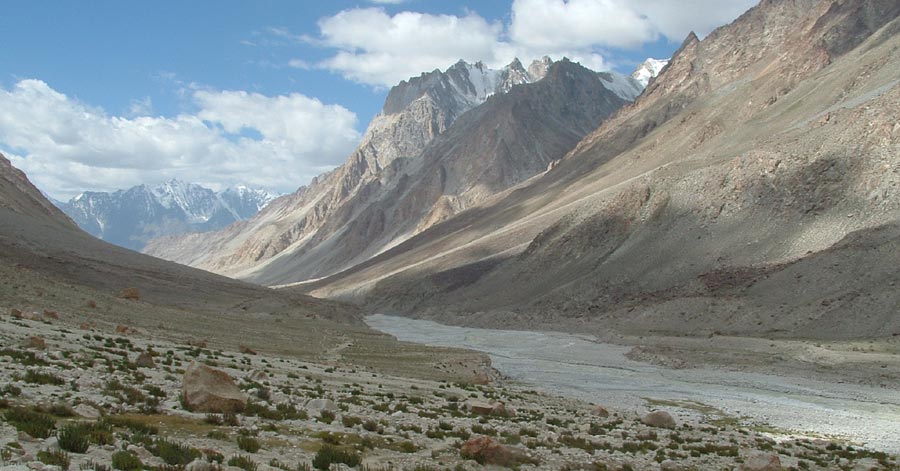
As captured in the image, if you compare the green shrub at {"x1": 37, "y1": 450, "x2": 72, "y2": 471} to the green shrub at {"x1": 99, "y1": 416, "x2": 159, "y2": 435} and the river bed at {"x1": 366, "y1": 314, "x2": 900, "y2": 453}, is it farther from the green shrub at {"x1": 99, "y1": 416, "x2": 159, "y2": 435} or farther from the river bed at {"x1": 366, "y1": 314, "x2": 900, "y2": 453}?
the river bed at {"x1": 366, "y1": 314, "x2": 900, "y2": 453}

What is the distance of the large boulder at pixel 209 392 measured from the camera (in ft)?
50.6

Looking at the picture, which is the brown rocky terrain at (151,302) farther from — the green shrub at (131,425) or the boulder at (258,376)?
the green shrub at (131,425)

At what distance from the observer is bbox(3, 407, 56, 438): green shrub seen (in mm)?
11102

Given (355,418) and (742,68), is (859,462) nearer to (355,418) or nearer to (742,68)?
(355,418)

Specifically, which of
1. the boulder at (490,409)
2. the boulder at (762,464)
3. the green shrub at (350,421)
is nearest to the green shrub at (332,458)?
the green shrub at (350,421)

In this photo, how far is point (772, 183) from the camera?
7962 cm

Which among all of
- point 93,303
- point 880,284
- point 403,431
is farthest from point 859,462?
point 880,284

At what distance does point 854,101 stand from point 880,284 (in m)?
44.2

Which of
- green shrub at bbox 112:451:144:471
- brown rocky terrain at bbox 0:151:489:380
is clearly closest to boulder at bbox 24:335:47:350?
brown rocky terrain at bbox 0:151:489:380

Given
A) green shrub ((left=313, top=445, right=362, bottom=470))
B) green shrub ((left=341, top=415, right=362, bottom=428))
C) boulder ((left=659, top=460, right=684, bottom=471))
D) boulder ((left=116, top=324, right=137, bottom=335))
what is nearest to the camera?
green shrub ((left=313, top=445, right=362, bottom=470))

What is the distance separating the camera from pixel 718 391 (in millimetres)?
38250

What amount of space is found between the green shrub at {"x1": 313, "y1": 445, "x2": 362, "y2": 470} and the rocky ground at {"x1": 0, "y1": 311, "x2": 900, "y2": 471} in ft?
0.08

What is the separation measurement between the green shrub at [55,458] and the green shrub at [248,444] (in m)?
3.12

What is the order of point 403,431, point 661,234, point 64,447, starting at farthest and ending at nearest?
1. point 661,234
2. point 403,431
3. point 64,447
